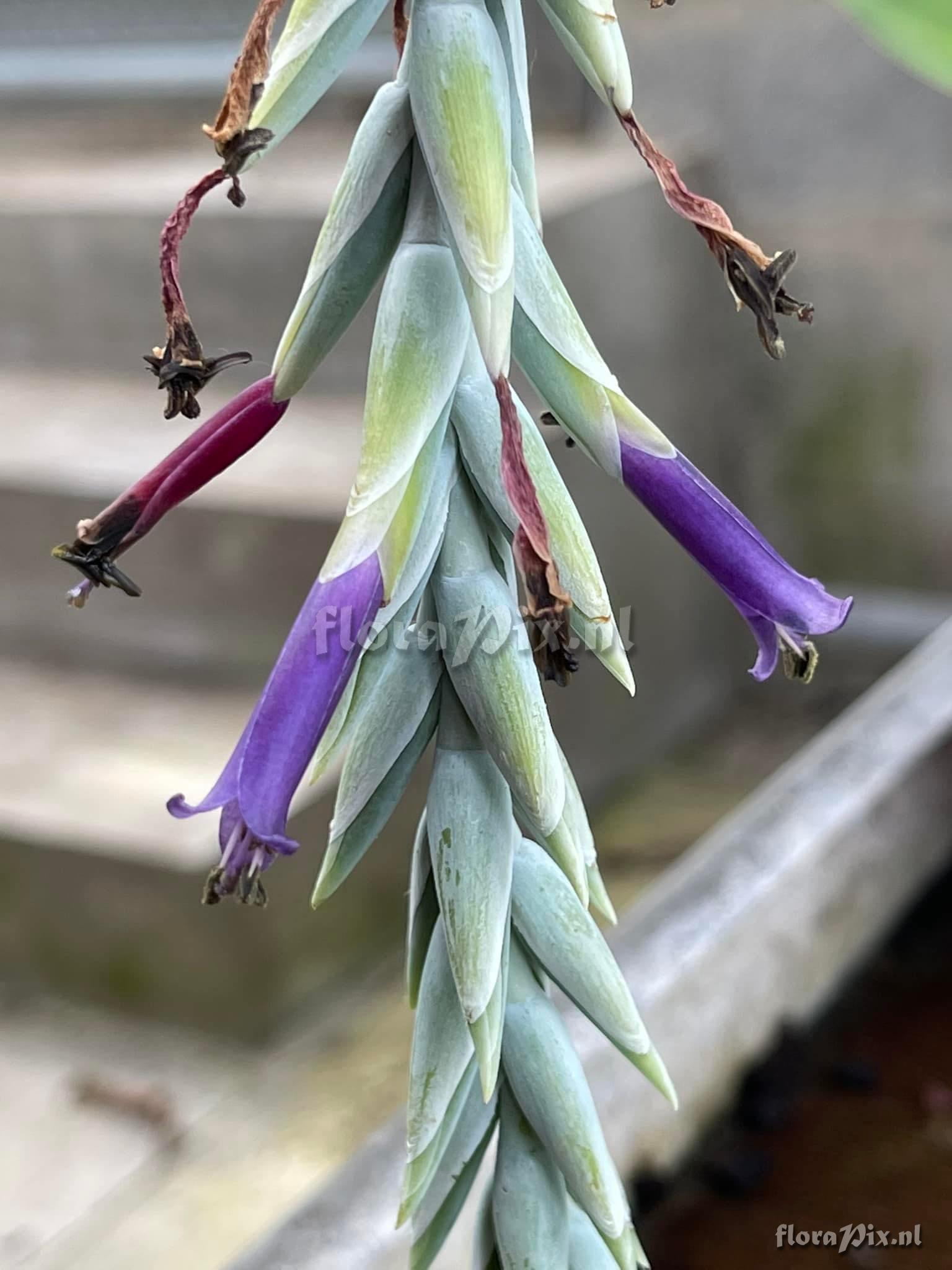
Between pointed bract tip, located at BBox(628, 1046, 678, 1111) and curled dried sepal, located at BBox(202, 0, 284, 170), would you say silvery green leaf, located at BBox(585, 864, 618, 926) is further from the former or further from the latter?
curled dried sepal, located at BBox(202, 0, 284, 170)

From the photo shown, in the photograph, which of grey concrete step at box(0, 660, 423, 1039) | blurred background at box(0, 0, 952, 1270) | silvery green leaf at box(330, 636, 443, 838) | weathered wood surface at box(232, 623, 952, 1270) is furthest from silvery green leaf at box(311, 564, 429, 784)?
grey concrete step at box(0, 660, 423, 1039)

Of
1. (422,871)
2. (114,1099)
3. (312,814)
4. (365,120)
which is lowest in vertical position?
(114,1099)

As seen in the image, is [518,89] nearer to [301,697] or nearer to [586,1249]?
[301,697]

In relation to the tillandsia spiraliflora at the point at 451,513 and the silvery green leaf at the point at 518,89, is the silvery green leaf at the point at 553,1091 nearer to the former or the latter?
the tillandsia spiraliflora at the point at 451,513

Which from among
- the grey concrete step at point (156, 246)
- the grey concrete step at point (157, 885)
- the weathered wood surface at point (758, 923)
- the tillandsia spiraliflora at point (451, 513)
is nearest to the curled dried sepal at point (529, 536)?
the tillandsia spiraliflora at point (451, 513)

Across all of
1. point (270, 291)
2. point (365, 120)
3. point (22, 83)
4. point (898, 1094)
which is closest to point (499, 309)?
point (365, 120)

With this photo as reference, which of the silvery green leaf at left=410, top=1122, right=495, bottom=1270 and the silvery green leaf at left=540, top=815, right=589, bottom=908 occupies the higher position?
the silvery green leaf at left=540, top=815, right=589, bottom=908

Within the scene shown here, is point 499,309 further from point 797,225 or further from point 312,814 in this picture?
point 797,225
